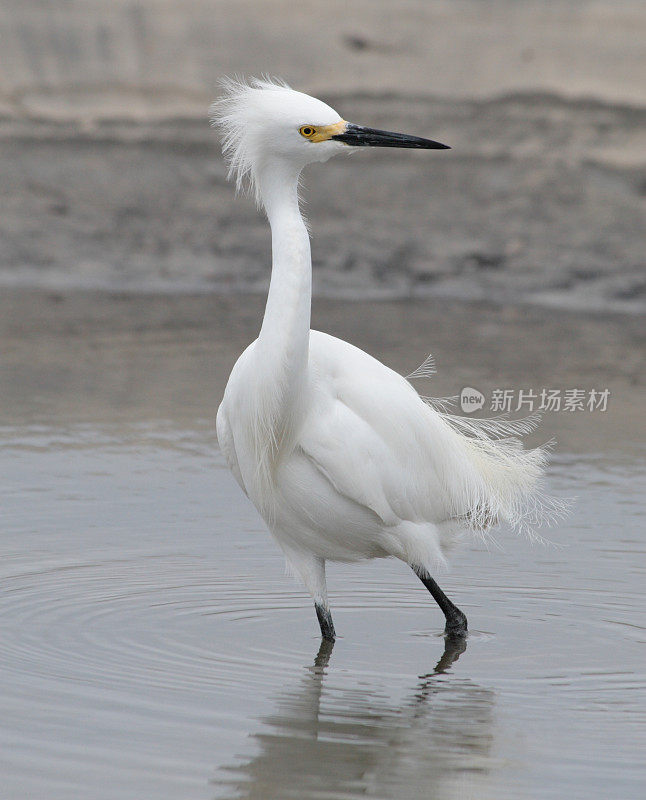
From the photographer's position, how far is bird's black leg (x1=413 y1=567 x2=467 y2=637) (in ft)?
17.2

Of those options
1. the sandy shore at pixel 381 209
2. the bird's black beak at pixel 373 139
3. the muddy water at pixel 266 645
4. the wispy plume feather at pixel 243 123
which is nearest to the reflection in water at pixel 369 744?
the muddy water at pixel 266 645

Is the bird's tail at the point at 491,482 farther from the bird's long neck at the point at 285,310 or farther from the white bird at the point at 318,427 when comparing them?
the bird's long neck at the point at 285,310

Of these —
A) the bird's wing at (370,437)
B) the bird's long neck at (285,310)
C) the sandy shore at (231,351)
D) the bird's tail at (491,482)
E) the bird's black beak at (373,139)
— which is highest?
the bird's black beak at (373,139)

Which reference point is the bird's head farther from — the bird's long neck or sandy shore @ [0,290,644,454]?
sandy shore @ [0,290,644,454]

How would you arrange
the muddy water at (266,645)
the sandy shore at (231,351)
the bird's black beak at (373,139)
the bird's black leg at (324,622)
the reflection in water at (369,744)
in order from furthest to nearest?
the sandy shore at (231,351) < the bird's black leg at (324,622) < the bird's black beak at (373,139) < the muddy water at (266,645) < the reflection in water at (369,744)

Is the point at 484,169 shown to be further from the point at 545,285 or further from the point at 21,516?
the point at 21,516

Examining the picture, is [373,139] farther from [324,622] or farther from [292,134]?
[324,622]

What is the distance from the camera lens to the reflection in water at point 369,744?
12.8ft

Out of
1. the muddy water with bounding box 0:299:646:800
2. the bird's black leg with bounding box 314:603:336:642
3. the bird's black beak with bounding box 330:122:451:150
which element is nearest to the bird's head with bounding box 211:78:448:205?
the bird's black beak with bounding box 330:122:451:150

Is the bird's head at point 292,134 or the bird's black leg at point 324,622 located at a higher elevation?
the bird's head at point 292,134

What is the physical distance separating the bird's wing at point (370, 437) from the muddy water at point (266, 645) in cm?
57

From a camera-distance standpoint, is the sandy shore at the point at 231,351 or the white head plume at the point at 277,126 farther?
the sandy shore at the point at 231,351

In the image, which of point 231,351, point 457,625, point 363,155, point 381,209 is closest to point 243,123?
point 457,625

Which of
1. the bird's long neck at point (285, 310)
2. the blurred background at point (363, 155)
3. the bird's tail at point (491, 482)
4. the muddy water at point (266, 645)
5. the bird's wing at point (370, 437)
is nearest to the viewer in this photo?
the muddy water at point (266, 645)
